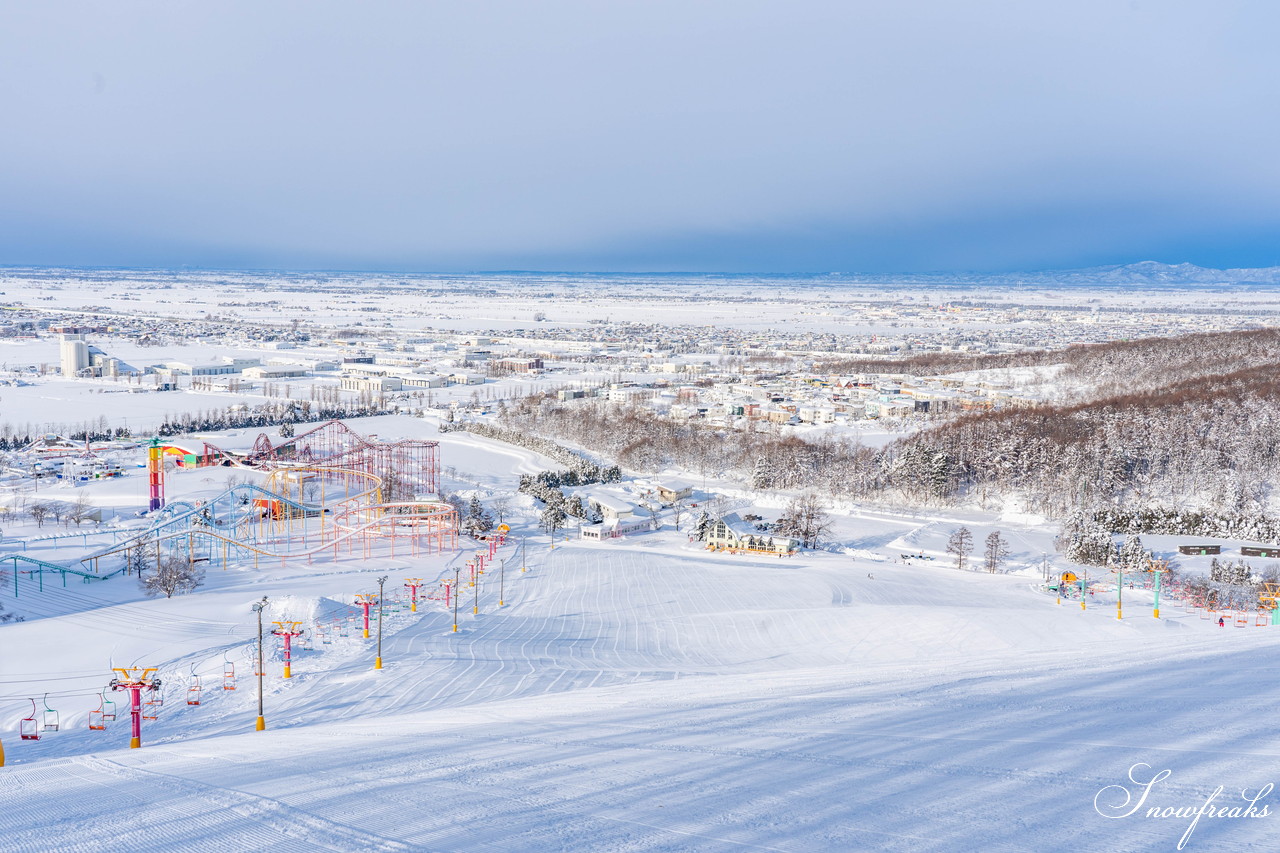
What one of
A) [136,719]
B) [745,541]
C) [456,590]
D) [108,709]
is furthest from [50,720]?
[745,541]

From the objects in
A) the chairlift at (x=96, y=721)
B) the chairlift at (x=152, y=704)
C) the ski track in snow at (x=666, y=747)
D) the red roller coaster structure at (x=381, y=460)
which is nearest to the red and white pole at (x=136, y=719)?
the ski track in snow at (x=666, y=747)

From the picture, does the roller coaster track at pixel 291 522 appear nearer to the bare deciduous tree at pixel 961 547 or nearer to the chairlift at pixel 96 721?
the chairlift at pixel 96 721

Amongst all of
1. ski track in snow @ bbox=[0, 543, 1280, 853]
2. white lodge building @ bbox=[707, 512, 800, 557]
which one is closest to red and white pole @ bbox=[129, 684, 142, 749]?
ski track in snow @ bbox=[0, 543, 1280, 853]

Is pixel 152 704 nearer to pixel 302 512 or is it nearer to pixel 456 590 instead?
pixel 456 590

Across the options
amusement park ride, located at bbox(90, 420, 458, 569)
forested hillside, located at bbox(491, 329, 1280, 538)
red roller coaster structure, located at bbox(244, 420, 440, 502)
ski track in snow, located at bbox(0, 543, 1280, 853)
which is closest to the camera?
ski track in snow, located at bbox(0, 543, 1280, 853)

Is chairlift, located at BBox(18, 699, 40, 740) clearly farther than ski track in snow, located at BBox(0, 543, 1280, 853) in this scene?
Yes

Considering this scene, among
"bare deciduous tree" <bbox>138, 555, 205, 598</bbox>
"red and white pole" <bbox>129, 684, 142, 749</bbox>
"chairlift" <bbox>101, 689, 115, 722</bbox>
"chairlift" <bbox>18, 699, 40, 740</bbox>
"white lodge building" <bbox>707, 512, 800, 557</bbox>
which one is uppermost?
"red and white pole" <bbox>129, 684, 142, 749</bbox>

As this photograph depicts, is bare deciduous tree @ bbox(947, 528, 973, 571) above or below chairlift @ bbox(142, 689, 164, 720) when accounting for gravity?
below

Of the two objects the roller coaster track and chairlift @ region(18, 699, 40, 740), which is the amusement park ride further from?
chairlift @ region(18, 699, 40, 740)
